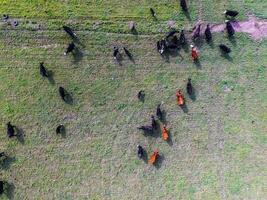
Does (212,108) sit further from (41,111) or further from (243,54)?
(41,111)

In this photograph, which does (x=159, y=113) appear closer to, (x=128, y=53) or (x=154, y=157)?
(x=154, y=157)

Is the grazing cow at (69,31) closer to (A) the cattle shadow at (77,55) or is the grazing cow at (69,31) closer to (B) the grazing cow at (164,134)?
(A) the cattle shadow at (77,55)

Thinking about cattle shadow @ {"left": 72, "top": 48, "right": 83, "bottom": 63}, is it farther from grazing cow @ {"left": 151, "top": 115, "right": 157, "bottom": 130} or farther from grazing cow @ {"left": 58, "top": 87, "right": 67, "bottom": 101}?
grazing cow @ {"left": 151, "top": 115, "right": 157, "bottom": 130}

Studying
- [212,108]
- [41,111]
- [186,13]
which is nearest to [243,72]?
[212,108]

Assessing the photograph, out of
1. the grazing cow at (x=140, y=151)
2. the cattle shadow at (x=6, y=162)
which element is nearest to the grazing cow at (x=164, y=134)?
the grazing cow at (x=140, y=151)

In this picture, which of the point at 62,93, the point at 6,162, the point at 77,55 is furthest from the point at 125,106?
the point at 6,162
